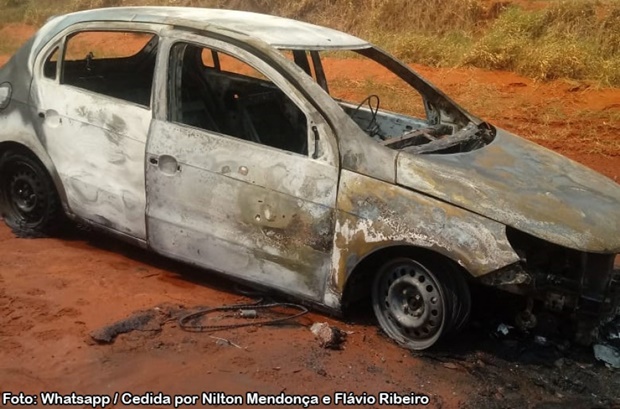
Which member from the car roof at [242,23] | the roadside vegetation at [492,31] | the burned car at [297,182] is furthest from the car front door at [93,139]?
the roadside vegetation at [492,31]

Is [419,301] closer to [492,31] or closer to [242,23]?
[242,23]

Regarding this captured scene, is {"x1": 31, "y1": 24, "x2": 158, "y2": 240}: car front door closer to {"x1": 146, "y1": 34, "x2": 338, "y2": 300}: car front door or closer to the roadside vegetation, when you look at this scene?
{"x1": 146, "y1": 34, "x2": 338, "y2": 300}: car front door

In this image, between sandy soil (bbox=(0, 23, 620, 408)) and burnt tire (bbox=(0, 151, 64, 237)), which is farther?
burnt tire (bbox=(0, 151, 64, 237))

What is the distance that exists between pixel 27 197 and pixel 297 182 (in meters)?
2.44

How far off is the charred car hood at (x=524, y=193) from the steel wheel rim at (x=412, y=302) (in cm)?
50

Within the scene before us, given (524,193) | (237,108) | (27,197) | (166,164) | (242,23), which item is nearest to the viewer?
(524,193)

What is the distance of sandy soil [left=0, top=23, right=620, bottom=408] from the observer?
426 cm

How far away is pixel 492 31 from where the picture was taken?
1291 cm

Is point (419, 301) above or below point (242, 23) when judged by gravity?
below

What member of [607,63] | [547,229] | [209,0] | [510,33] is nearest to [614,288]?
[547,229]

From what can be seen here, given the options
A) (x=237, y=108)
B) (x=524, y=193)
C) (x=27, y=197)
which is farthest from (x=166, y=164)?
(x=524, y=193)

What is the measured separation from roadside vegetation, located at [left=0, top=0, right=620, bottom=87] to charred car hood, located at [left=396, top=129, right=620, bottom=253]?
6.78m

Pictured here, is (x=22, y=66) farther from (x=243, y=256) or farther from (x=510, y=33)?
(x=510, y=33)

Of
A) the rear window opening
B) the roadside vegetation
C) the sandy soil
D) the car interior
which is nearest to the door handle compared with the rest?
the car interior
